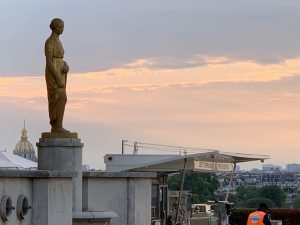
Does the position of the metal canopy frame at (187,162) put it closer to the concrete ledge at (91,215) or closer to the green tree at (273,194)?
the concrete ledge at (91,215)

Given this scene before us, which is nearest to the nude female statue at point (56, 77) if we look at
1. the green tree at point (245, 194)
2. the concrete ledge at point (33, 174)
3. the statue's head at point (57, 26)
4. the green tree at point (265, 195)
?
the statue's head at point (57, 26)

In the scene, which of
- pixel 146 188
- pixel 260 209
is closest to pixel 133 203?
pixel 146 188

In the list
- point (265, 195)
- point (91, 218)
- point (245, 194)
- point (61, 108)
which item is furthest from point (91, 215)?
point (245, 194)

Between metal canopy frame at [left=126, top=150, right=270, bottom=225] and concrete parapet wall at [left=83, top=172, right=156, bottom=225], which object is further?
metal canopy frame at [left=126, top=150, right=270, bottom=225]

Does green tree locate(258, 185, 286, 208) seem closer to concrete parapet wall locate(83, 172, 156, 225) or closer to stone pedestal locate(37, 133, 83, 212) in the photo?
concrete parapet wall locate(83, 172, 156, 225)

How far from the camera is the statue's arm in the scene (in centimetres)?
1886

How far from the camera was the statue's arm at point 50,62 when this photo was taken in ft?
61.9

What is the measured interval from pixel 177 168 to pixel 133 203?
1175 cm

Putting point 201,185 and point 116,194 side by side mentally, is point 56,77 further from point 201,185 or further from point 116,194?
point 201,185

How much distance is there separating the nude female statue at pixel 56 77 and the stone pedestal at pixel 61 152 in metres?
0.21

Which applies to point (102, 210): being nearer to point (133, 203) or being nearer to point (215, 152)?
point (133, 203)

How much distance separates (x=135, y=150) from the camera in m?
36.1

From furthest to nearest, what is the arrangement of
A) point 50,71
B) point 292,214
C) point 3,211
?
point 292,214 → point 50,71 → point 3,211

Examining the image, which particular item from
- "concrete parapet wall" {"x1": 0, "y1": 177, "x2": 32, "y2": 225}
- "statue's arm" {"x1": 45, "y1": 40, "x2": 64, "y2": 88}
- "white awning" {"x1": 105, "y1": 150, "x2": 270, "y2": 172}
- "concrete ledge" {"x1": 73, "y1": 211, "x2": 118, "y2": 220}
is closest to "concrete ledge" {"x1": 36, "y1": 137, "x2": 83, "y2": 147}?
"statue's arm" {"x1": 45, "y1": 40, "x2": 64, "y2": 88}
